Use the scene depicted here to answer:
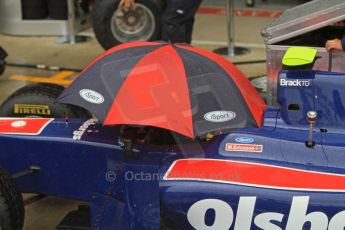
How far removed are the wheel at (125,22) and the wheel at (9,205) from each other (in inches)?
136

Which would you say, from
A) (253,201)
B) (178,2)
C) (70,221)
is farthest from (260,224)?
(178,2)

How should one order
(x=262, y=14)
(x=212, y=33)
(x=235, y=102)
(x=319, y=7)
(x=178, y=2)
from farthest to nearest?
(x=262, y=14), (x=212, y=33), (x=178, y=2), (x=319, y=7), (x=235, y=102)

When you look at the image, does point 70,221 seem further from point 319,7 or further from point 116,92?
point 319,7

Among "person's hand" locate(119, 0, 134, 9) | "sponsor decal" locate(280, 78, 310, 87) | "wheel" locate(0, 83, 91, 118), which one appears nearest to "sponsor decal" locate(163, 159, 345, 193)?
"sponsor decal" locate(280, 78, 310, 87)

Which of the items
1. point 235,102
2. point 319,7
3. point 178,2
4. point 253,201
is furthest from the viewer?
point 178,2

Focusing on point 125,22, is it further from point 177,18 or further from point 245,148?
point 245,148

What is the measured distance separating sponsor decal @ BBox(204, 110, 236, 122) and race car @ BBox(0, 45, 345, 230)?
1 centimetres

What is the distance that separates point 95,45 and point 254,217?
186 inches

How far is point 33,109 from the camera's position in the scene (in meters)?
3.42

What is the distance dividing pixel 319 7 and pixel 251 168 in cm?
144

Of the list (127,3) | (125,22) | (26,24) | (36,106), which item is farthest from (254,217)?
(26,24)

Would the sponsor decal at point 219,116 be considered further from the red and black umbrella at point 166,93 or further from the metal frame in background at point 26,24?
the metal frame in background at point 26,24

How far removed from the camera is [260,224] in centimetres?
249

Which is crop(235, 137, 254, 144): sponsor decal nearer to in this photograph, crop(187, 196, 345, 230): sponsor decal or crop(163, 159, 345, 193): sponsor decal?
crop(163, 159, 345, 193): sponsor decal
